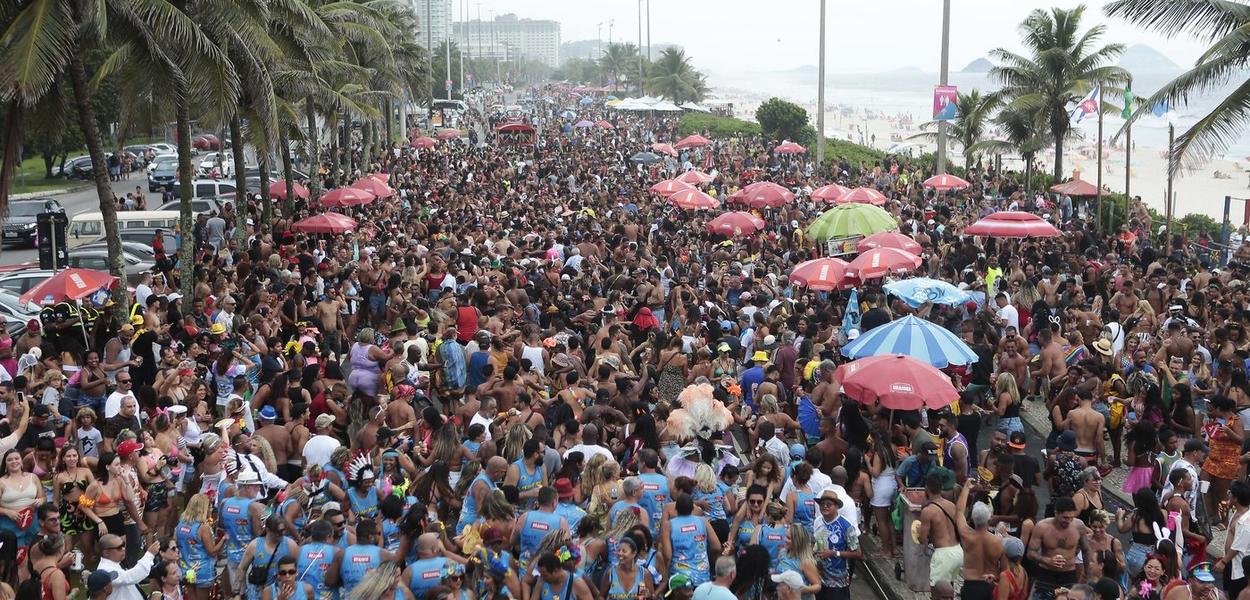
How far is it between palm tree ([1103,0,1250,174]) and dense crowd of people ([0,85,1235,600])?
76.2 inches

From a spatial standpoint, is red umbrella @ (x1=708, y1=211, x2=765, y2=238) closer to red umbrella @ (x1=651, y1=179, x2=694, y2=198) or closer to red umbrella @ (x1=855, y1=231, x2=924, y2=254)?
red umbrella @ (x1=651, y1=179, x2=694, y2=198)

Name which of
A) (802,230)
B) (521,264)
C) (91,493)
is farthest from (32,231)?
(91,493)

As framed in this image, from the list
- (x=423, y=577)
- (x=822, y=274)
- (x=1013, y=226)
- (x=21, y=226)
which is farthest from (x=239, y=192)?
(x=423, y=577)

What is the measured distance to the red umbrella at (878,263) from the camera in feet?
53.4

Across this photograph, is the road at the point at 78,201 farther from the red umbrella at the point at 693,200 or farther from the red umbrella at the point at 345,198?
the red umbrella at the point at 693,200

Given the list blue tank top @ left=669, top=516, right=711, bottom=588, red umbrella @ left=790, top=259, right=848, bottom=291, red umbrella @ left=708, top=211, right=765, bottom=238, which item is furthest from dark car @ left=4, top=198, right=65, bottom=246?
blue tank top @ left=669, top=516, right=711, bottom=588

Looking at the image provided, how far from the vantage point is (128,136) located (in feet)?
76.5

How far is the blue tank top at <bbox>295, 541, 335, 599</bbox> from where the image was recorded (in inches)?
300

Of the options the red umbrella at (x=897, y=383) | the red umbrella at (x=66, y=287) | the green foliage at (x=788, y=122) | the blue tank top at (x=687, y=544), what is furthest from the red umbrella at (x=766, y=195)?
Answer: the green foliage at (x=788, y=122)

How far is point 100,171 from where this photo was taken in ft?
55.9

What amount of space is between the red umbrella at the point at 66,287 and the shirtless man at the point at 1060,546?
11.0 m

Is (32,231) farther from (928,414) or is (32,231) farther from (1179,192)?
(1179,192)

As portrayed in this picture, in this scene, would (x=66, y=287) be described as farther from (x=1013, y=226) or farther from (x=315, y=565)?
(x=1013, y=226)

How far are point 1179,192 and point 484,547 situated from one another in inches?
2152
